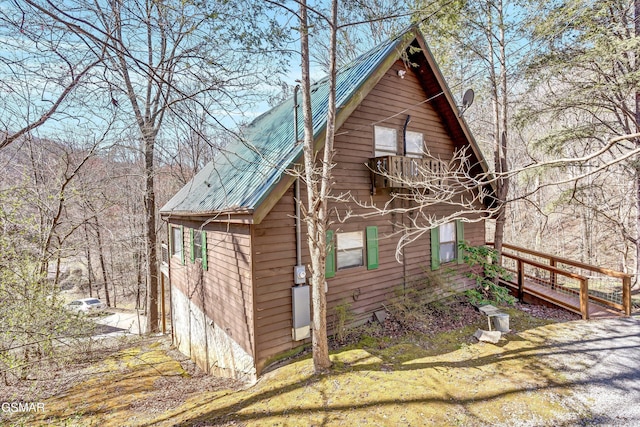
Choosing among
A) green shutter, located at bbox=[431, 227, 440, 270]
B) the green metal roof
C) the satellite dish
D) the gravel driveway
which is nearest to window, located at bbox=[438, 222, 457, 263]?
green shutter, located at bbox=[431, 227, 440, 270]

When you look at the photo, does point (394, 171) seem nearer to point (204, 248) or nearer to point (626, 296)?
Answer: point (204, 248)

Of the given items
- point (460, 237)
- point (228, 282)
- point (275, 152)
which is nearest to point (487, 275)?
point (460, 237)

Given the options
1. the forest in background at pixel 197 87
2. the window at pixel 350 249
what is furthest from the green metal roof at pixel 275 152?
the window at pixel 350 249

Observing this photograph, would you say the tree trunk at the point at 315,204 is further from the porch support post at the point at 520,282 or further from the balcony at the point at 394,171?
the porch support post at the point at 520,282

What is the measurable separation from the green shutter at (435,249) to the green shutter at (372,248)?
85.6 inches

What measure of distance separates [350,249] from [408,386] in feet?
10.5

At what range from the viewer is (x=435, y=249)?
29.8 ft

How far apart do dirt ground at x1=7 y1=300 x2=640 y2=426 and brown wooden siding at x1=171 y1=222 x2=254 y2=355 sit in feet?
3.62

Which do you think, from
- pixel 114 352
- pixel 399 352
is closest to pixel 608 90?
pixel 399 352

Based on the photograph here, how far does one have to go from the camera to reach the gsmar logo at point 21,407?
492 cm

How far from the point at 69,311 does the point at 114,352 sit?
192 inches

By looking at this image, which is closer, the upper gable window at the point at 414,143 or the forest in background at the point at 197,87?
the forest in background at the point at 197,87

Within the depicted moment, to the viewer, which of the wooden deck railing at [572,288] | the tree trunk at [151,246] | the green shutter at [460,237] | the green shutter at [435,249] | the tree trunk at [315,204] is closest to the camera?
the tree trunk at [315,204]

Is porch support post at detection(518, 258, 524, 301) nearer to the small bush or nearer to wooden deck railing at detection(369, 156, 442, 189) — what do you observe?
the small bush
